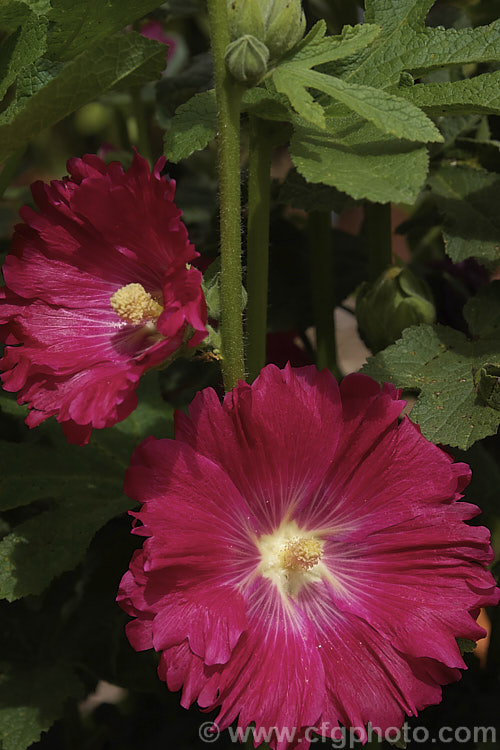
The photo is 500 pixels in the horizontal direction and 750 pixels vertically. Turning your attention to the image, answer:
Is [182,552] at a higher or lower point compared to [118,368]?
lower

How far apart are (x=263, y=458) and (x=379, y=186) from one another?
7.9 inches

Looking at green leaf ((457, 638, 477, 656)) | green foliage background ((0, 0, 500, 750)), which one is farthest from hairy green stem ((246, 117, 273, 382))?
green leaf ((457, 638, 477, 656))

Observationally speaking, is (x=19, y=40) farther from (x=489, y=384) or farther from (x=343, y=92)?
(x=489, y=384)

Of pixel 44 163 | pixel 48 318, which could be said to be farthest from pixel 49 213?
pixel 44 163

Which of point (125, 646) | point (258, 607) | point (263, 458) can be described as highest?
point (263, 458)

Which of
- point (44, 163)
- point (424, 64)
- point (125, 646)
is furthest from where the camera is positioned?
point (44, 163)

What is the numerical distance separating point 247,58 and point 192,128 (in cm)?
12

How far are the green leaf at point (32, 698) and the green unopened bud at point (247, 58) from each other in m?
0.59

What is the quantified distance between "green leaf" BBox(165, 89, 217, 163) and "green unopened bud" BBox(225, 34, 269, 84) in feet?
0.28

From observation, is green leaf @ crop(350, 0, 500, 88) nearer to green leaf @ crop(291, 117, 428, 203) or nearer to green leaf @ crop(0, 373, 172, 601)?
green leaf @ crop(291, 117, 428, 203)

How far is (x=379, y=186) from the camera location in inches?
21.4

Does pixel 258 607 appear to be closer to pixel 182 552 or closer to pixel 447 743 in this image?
pixel 182 552

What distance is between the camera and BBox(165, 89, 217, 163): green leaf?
634 millimetres

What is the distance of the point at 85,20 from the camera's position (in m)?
0.62
